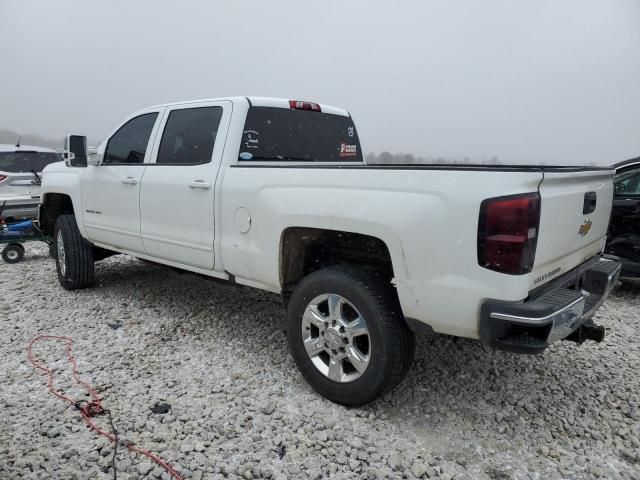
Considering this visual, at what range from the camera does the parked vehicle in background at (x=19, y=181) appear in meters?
7.62

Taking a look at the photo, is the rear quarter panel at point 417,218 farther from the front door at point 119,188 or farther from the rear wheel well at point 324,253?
the front door at point 119,188

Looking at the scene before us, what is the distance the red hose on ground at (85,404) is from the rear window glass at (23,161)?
17.6 feet

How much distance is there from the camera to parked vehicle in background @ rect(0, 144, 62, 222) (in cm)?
762

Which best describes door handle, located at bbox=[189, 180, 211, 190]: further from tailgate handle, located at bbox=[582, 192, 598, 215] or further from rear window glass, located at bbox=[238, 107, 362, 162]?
tailgate handle, located at bbox=[582, 192, 598, 215]

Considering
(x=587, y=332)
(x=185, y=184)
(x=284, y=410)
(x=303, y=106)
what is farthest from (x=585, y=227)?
(x=185, y=184)

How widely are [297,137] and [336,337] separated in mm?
1889

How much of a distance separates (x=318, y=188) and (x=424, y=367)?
164 centimetres

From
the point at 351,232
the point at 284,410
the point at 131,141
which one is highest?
the point at 131,141

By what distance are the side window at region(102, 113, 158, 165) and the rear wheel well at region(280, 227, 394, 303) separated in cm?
197

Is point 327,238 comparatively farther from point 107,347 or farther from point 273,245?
point 107,347

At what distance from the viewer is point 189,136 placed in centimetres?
379

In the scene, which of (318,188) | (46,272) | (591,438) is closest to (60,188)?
(46,272)

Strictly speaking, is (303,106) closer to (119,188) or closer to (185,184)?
(185,184)

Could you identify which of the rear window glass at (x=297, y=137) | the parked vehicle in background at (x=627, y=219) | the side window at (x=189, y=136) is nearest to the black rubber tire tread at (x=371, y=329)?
the rear window glass at (x=297, y=137)
